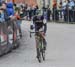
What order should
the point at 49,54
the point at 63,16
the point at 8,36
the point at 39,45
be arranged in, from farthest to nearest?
the point at 63,16 → the point at 8,36 → the point at 49,54 → the point at 39,45

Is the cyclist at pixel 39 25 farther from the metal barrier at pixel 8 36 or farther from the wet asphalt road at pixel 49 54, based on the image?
the metal barrier at pixel 8 36

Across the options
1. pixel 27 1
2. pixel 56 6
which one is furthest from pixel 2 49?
pixel 27 1

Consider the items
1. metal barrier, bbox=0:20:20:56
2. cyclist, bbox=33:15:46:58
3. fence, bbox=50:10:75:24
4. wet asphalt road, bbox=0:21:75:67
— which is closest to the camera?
wet asphalt road, bbox=0:21:75:67

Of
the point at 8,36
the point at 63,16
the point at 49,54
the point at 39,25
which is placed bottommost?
A: the point at 63,16

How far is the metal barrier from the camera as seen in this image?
677 inches

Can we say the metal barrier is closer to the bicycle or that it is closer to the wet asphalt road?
the wet asphalt road

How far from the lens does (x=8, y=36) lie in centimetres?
1819

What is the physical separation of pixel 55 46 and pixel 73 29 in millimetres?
8879

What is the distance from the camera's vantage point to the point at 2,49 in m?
17.0

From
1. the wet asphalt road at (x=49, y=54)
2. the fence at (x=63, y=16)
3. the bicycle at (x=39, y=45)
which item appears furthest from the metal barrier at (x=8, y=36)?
the fence at (x=63, y=16)

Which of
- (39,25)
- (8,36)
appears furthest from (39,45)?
(8,36)

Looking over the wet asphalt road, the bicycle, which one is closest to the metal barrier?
the wet asphalt road

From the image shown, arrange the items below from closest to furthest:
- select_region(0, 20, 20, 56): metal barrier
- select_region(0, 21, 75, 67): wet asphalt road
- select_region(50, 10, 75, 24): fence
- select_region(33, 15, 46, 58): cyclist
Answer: select_region(0, 21, 75, 67): wet asphalt road → select_region(33, 15, 46, 58): cyclist → select_region(0, 20, 20, 56): metal barrier → select_region(50, 10, 75, 24): fence

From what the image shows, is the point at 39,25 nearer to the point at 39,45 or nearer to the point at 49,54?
the point at 39,45
